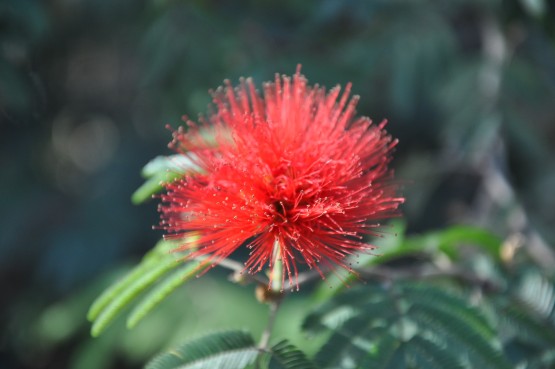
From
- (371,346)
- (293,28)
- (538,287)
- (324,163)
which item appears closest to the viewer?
(324,163)

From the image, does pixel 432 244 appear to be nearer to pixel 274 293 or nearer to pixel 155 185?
pixel 274 293

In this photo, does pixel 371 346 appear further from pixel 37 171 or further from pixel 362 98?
pixel 37 171

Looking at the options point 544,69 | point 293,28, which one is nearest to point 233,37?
point 293,28

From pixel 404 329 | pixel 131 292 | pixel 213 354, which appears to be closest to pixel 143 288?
pixel 131 292

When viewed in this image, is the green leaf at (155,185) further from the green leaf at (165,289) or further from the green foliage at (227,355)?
the green foliage at (227,355)

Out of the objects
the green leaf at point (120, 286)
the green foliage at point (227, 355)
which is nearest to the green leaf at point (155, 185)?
the green leaf at point (120, 286)

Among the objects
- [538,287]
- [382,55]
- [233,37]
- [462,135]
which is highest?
[233,37]
